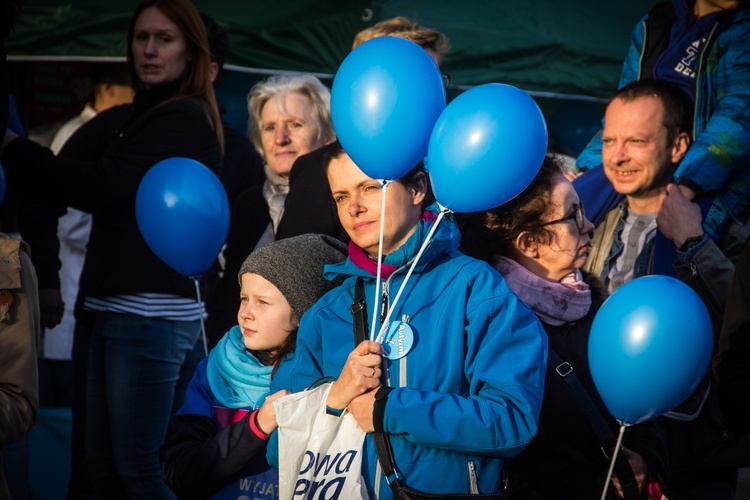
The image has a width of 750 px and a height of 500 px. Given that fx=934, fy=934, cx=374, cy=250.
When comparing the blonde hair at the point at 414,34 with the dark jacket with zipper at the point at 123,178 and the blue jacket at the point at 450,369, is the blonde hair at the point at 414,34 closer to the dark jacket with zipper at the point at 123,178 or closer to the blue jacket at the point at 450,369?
the dark jacket with zipper at the point at 123,178

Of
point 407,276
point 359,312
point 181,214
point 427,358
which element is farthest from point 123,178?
point 427,358

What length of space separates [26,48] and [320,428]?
3.57 metres

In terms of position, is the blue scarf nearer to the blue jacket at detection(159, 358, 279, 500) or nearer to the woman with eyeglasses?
the blue jacket at detection(159, 358, 279, 500)

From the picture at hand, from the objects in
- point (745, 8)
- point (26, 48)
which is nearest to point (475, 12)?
point (745, 8)

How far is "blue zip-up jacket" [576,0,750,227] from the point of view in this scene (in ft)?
11.6

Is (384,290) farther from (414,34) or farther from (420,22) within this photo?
(420,22)

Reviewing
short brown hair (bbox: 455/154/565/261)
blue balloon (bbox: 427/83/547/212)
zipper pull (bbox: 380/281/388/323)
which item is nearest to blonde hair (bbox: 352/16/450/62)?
short brown hair (bbox: 455/154/565/261)

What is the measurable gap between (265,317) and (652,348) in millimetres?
1223

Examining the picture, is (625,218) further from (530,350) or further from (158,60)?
(158,60)

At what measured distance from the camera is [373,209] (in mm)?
2766

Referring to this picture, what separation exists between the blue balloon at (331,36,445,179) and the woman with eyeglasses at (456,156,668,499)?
1.82 ft

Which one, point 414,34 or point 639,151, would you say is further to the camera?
point 414,34

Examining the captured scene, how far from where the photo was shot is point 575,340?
9.84ft

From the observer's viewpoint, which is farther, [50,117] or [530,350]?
[50,117]
